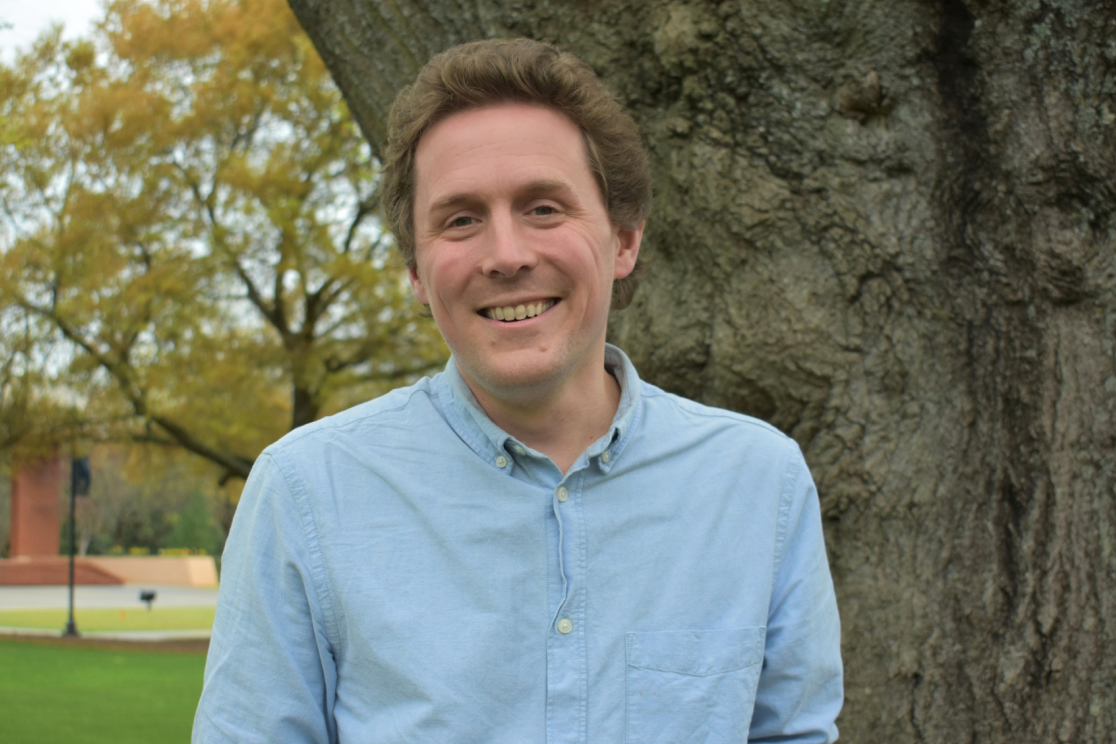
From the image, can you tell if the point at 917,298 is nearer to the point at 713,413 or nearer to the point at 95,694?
the point at 713,413

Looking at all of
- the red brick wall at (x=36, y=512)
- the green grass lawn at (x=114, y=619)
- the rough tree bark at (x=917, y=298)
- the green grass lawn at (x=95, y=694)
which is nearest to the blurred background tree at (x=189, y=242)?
the green grass lawn at (x=95, y=694)

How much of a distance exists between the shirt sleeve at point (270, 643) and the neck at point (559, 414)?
0.40 meters

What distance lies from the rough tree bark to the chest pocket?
1.02 m

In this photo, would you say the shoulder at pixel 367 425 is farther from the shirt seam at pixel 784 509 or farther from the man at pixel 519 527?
the shirt seam at pixel 784 509

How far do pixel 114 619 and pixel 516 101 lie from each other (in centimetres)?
2147

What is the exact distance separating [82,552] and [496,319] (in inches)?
1695

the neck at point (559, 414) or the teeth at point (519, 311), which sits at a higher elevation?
the teeth at point (519, 311)

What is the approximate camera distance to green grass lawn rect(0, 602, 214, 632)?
1906cm

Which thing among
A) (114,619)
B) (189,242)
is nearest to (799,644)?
(189,242)

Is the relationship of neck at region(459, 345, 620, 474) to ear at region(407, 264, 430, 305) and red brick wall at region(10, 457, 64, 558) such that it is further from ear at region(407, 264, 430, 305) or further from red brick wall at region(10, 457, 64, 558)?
red brick wall at region(10, 457, 64, 558)

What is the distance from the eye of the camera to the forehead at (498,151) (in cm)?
187

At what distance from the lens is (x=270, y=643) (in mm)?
1706

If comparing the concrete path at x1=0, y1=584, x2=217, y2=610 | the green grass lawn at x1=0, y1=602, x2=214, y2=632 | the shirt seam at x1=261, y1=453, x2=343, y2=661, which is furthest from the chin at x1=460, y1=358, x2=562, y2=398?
the concrete path at x1=0, y1=584, x2=217, y2=610

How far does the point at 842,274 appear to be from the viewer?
2.78 m
